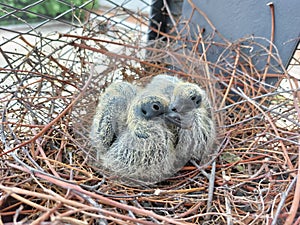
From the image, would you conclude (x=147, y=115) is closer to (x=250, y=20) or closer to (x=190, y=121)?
(x=190, y=121)

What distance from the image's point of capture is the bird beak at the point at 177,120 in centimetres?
70

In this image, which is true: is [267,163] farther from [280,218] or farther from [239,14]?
[239,14]

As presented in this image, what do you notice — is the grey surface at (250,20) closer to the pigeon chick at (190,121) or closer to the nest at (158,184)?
the nest at (158,184)

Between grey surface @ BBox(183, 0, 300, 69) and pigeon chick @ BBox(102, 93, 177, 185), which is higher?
grey surface @ BBox(183, 0, 300, 69)

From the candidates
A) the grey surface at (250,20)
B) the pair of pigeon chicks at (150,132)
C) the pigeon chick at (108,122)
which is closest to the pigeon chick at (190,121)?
the pair of pigeon chicks at (150,132)

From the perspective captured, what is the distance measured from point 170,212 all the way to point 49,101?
47cm

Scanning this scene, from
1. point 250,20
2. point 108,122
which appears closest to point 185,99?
point 108,122

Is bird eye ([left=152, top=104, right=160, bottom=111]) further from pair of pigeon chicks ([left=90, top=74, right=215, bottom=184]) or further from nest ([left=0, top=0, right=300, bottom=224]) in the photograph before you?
nest ([left=0, top=0, right=300, bottom=224])

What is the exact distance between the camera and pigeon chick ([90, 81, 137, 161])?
2.45ft

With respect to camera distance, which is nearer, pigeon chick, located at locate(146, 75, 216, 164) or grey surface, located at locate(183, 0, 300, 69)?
pigeon chick, located at locate(146, 75, 216, 164)

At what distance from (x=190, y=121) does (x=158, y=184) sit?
0.18 meters

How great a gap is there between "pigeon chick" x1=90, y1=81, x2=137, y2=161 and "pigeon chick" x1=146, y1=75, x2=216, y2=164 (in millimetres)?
109

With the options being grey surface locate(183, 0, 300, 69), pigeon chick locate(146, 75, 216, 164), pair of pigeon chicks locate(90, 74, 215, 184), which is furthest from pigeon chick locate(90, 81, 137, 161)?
grey surface locate(183, 0, 300, 69)

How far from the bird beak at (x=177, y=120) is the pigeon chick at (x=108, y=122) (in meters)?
0.12
